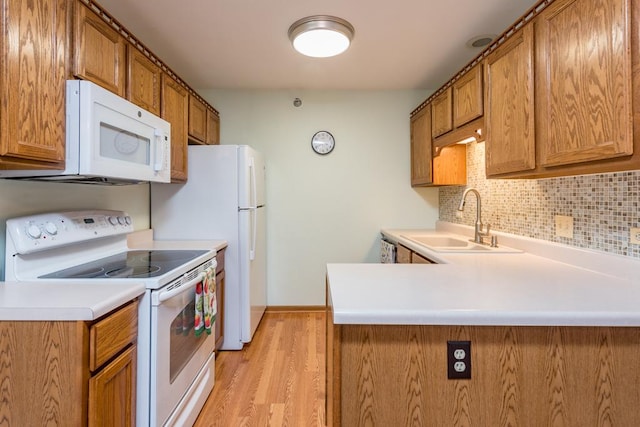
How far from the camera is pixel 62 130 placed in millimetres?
1363

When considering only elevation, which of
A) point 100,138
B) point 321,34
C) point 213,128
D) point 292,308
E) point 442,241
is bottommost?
point 292,308

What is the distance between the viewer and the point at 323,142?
A: 3.42 meters

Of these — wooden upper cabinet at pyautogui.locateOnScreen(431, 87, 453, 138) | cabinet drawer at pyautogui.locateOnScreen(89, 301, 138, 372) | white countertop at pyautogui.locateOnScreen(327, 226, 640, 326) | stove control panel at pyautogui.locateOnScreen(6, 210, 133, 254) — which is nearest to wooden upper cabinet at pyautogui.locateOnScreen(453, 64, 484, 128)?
wooden upper cabinet at pyautogui.locateOnScreen(431, 87, 453, 138)

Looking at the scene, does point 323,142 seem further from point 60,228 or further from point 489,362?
point 489,362

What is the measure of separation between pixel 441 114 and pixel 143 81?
215 centimetres

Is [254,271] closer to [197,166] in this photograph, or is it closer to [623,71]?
[197,166]

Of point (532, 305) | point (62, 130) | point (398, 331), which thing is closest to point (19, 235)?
point (62, 130)

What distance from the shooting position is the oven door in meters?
1.39

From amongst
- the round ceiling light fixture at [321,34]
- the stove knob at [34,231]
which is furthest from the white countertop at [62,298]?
the round ceiling light fixture at [321,34]

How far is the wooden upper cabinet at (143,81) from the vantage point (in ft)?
6.02

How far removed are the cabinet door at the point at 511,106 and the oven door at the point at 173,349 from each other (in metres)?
1.76

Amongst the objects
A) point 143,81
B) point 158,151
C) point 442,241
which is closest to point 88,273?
point 158,151

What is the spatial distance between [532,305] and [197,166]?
2406 millimetres

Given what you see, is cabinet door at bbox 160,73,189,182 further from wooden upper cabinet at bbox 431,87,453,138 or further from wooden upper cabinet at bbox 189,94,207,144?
wooden upper cabinet at bbox 431,87,453,138
